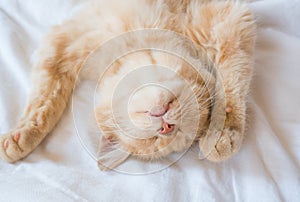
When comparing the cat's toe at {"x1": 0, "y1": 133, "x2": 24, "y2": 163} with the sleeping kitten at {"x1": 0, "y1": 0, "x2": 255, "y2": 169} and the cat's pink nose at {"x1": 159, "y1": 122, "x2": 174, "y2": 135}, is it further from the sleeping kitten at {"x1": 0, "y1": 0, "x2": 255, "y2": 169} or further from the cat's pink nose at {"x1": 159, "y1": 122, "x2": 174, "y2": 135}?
the cat's pink nose at {"x1": 159, "y1": 122, "x2": 174, "y2": 135}

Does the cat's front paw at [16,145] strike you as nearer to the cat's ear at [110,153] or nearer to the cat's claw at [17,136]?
the cat's claw at [17,136]

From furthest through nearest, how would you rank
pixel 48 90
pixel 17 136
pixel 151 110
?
pixel 48 90 → pixel 17 136 → pixel 151 110

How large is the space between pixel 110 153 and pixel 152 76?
8.7 inches

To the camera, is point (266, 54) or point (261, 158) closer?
point (261, 158)

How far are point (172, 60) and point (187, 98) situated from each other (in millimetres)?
115

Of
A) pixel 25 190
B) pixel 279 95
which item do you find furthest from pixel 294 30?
pixel 25 190

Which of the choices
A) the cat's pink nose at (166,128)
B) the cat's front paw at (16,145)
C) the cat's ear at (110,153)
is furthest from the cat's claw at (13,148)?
the cat's pink nose at (166,128)

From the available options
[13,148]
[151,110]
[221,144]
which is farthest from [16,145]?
[221,144]

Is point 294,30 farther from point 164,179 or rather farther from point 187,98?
point 164,179

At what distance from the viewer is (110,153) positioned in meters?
0.87

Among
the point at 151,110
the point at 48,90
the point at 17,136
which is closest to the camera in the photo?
the point at 151,110

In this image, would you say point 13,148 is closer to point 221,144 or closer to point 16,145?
point 16,145

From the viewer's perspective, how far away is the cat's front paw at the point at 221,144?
2.76 feet

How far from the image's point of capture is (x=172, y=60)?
879 mm
